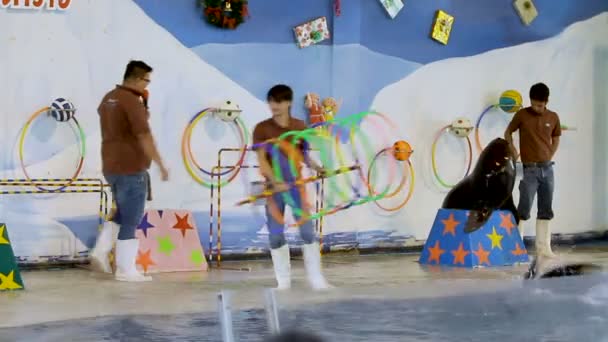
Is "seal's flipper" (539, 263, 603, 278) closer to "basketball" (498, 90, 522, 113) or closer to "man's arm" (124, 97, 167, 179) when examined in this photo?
"basketball" (498, 90, 522, 113)

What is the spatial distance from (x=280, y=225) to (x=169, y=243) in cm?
185

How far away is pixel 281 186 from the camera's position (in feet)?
24.3

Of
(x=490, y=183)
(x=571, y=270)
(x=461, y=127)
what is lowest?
(x=571, y=270)

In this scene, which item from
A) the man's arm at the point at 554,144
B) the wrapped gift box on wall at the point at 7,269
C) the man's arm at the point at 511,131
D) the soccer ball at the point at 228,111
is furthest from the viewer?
the man's arm at the point at 554,144

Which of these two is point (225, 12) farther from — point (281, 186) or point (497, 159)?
point (281, 186)

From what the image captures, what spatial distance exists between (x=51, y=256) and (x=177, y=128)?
5.41 feet

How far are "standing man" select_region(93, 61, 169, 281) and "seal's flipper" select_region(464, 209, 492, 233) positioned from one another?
3.02 m

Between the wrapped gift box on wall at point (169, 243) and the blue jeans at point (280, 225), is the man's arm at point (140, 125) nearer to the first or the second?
the blue jeans at point (280, 225)

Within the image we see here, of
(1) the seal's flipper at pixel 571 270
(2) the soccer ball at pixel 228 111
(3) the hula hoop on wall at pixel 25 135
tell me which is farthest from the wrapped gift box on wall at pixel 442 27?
(3) the hula hoop on wall at pixel 25 135

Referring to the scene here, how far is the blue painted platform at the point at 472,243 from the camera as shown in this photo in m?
9.67

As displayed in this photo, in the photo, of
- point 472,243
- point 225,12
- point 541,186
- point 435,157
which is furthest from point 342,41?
point 472,243

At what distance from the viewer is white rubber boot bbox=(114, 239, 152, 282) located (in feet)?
27.3

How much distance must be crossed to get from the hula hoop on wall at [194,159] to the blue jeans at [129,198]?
5.53 feet

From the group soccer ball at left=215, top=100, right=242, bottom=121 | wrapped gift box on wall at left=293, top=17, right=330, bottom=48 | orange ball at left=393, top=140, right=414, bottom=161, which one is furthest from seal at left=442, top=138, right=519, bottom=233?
soccer ball at left=215, top=100, right=242, bottom=121
